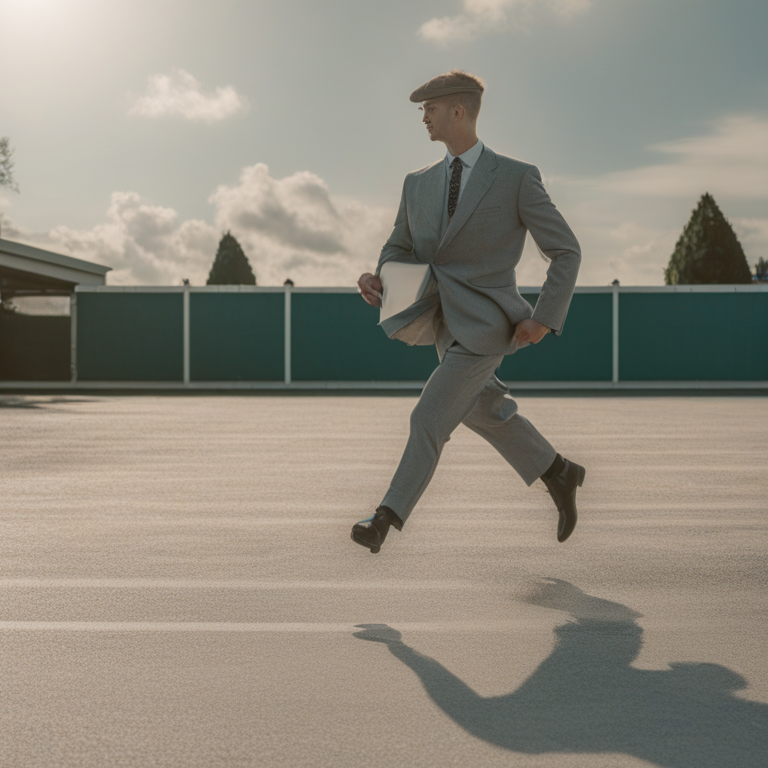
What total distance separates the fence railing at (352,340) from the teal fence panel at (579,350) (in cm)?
3

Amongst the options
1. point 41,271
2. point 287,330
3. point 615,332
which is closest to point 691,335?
point 615,332

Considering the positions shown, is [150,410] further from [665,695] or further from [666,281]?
[666,281]

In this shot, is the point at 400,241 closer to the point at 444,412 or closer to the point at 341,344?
the point at 444,412

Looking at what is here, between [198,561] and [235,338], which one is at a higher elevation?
[235,338]

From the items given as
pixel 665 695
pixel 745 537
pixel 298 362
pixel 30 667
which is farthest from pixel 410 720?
pixel 298 362

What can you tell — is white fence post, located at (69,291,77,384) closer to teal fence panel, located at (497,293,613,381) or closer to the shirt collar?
teal fence panel, located at (497,293,613,381)

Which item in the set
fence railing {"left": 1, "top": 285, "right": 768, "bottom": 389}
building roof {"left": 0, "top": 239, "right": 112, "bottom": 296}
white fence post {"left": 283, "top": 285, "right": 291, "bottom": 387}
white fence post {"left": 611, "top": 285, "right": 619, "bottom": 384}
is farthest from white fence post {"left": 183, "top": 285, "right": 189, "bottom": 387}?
white fence post {"left": 611, "top": 285, "right": 619, "bottom": 384}

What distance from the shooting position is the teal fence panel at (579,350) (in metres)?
28.8

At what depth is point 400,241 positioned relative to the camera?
4.79 metres

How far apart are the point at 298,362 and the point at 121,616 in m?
25.0

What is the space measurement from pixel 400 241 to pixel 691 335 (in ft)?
83.7

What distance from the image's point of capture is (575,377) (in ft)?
94.9

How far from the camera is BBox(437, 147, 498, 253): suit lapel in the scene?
450 centimetres

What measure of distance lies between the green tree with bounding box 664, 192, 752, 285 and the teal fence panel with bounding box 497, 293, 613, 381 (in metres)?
10.1
